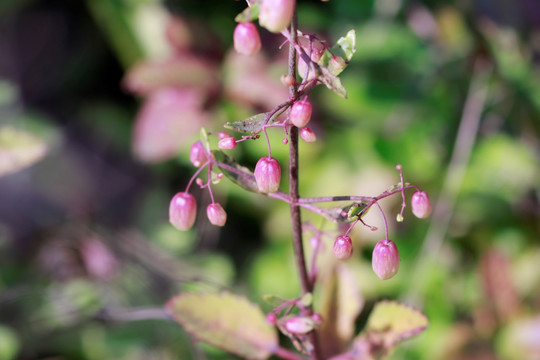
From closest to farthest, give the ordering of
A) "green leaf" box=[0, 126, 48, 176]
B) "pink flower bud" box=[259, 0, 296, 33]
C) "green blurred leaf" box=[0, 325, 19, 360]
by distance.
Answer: "pink flower bud" box=[259, 0, 296, 33] → "green leaf" box=[0, 126, 48, 176] → "green blurred leaf" box=[0, 325, 19, 360]

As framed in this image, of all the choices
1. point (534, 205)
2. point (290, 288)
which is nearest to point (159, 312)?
point (290, 288)

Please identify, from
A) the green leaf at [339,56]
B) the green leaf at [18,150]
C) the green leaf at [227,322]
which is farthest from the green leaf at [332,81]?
the green leaf at [18,150]

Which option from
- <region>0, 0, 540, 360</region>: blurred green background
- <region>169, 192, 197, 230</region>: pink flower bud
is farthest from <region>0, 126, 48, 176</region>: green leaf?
<region>169, 192, 197, 230</region>: pink flower bud

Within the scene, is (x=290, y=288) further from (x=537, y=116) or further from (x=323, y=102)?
(x=537, y=116)

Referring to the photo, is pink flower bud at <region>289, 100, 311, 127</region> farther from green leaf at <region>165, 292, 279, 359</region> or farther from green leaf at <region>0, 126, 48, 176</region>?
green leaf at <region>0, 126, 48, 176</region>

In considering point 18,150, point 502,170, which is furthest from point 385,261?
point 502,170

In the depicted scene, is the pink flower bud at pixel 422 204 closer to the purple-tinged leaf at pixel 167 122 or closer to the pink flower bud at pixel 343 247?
the pink flower bud at pixel 343 247

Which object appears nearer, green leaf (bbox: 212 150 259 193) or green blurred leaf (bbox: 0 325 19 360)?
green leaf (bbox: 212 150 259 193)
